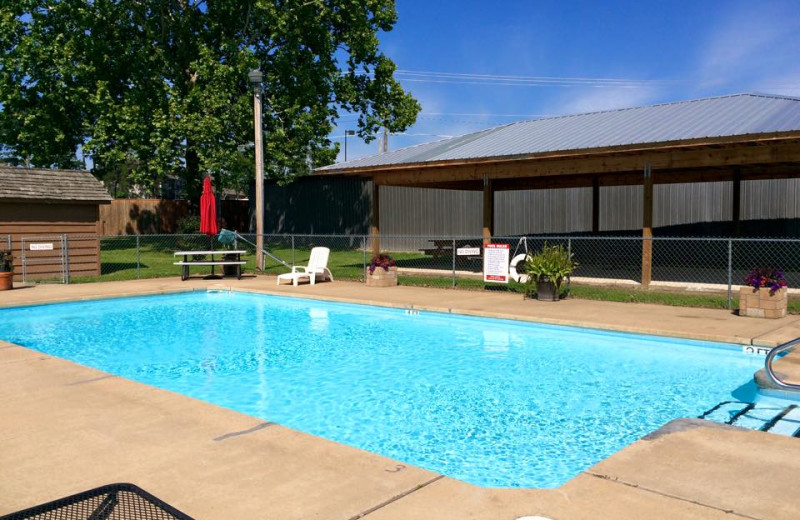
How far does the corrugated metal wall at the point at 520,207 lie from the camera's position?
24.5 metres

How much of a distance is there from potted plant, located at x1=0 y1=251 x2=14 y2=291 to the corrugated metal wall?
15.6m

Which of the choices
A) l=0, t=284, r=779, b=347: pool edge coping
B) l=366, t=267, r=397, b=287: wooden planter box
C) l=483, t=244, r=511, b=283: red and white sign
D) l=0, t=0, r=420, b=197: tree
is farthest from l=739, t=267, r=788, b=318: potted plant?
l=0, t=0, r=420, b=197: tree

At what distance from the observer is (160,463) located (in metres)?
4.20

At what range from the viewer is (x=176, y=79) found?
25969 mm

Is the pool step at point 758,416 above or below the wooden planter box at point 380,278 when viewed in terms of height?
below

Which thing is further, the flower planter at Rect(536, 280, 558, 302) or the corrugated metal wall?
the corrugated metal wall

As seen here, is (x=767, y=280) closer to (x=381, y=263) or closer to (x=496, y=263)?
(x=496, y=263)

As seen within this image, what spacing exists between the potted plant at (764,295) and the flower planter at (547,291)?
3391 millimetres

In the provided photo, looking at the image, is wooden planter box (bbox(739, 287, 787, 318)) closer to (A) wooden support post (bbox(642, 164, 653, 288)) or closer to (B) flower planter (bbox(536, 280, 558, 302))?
(A) wooden support post (bbox(642, 164, 653, 288))

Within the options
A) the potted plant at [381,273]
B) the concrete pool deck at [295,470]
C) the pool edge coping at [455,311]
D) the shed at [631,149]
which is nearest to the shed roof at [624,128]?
the shed at [631,149]

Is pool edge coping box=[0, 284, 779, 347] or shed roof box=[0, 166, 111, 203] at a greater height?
shed roof box=[0, 166, 111, 203]

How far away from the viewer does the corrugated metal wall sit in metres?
24.5

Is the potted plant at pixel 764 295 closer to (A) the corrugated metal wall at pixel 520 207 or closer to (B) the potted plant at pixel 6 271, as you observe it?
(B) the potted plant at pixel 6 271

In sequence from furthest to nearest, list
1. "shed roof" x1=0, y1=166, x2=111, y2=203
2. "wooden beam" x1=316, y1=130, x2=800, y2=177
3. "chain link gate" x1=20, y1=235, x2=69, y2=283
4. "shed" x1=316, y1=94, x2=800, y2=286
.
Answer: "chain link gate" x1=20, y1=235, x2=69, y2=283
"shed roof" x1=0, y1=166, x2=111, y2=203
"shed" x1=316, y1=94, x2=800, y2=286
"wooden beam" x1=316, y1=130, x2=800, y2=177
